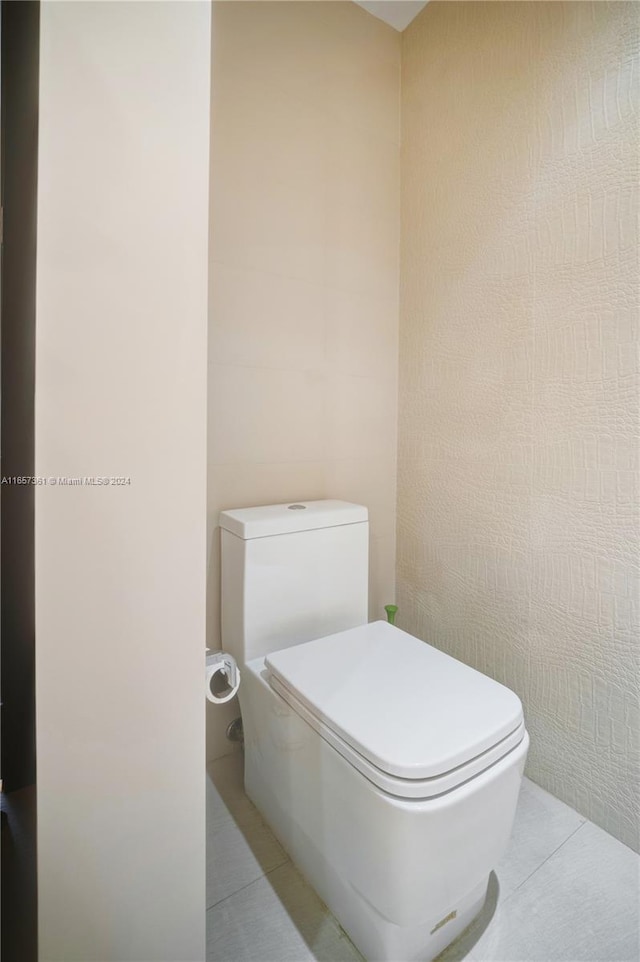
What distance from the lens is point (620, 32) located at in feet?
3.39

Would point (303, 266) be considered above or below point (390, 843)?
above

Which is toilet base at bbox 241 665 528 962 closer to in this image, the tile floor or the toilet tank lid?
the tile floor

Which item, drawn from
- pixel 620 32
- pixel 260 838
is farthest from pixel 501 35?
pixel 260 838

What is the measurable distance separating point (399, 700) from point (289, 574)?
1.53 feet

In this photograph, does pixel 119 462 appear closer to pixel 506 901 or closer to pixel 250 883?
pixel 250 883

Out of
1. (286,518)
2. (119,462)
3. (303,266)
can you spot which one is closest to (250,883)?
(286,518)

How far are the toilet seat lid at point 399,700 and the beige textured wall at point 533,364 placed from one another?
1.33 feet

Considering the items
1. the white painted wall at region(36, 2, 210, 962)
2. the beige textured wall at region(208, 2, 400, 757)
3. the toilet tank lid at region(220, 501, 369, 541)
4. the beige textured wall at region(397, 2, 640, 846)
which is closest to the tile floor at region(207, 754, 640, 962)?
the beige textured wall at region(397, 2, 640, 846)

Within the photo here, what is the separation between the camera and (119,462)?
0.52 metres

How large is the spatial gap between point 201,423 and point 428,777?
2.25ft

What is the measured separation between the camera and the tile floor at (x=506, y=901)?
0.88 metres

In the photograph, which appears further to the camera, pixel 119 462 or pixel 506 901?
pixel 506 901

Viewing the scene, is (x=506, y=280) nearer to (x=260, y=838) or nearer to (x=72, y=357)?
(x=72, y=357)

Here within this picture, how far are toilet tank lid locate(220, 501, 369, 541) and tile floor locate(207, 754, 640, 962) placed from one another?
78 cm
